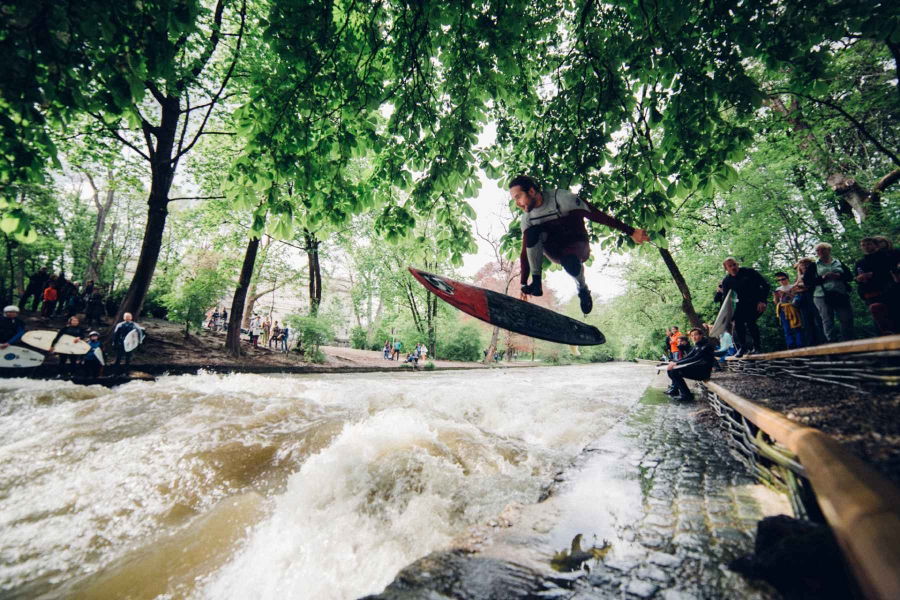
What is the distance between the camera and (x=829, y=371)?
297cm

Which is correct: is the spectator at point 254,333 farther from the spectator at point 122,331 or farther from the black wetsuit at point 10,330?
the black wetsuit at point 10,330

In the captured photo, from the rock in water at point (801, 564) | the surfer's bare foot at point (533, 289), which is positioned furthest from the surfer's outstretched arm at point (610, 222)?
the rock in water at point (801, 564)

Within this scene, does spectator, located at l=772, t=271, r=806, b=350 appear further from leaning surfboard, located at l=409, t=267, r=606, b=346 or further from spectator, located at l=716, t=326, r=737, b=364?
leaning surfboard, located at l=409, t=267, r=606, b=346

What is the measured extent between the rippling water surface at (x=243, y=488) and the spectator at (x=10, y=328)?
2.67 m

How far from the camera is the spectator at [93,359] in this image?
870 cm

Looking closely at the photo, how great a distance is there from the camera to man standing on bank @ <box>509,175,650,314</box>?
3.52m

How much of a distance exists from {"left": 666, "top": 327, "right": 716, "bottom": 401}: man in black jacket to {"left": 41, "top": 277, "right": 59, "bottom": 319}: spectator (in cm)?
2138

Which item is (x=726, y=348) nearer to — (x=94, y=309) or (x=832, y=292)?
(x=832, y=292)

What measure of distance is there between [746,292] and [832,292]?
3.88 ft

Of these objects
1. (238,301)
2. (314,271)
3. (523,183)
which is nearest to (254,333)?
(238,301)

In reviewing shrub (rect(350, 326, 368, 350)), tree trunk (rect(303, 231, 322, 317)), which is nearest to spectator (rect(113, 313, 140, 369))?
tree trunk (rect(303, 231, 322, 317))

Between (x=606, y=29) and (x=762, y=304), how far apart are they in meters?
5.68

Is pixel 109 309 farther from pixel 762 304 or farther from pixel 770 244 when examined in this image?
pixel 770 244

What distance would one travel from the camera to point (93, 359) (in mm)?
8734
